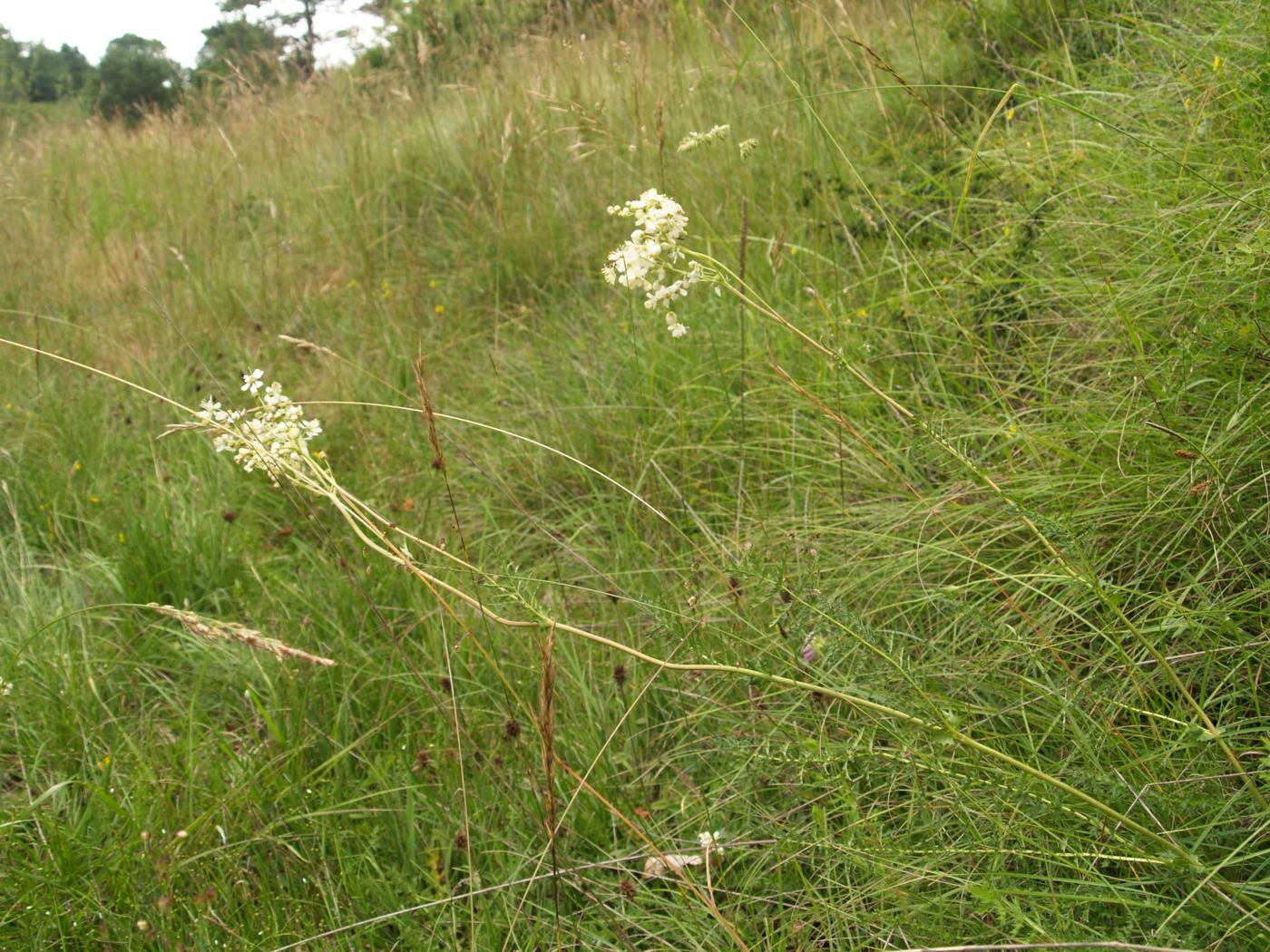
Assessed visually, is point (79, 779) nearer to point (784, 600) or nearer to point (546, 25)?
point (784, 600)

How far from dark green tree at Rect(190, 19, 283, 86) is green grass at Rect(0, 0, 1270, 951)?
3.41 m

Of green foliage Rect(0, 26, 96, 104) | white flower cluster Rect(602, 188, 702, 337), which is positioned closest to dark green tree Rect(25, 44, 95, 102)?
green foliage Rect(0, 26, 96, 104)

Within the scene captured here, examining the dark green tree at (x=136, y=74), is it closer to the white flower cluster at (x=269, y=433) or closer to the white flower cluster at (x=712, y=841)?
the white flower cluster at (x=269, y=433)

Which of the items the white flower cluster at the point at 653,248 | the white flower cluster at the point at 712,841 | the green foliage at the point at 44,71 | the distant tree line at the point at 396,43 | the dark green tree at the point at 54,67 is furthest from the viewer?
the dark green tree at the point at 54,67

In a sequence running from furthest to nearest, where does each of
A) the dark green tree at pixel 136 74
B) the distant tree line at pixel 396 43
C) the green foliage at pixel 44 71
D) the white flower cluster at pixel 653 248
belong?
the dark green tree at pixel 136 74 → the green foliage at pixel 44 71 → the distant tree line at pixel 396 43 → the white flower cluster at pixel 653 248

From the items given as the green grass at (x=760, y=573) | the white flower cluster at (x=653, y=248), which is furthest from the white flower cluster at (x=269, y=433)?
the white flower cluster at (x=653, y=248)

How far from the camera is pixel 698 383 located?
9.45ft

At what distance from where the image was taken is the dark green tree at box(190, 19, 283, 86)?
21.9 feet

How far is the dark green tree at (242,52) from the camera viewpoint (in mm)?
6664

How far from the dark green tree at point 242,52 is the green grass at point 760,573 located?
3.41 m

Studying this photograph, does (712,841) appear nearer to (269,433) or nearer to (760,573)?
(760,573)

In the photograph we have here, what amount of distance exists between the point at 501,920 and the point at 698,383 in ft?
5.46

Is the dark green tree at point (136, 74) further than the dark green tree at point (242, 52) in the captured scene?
→ Yes

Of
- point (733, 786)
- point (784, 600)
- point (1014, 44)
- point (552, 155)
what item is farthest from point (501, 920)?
point (552, 155)
